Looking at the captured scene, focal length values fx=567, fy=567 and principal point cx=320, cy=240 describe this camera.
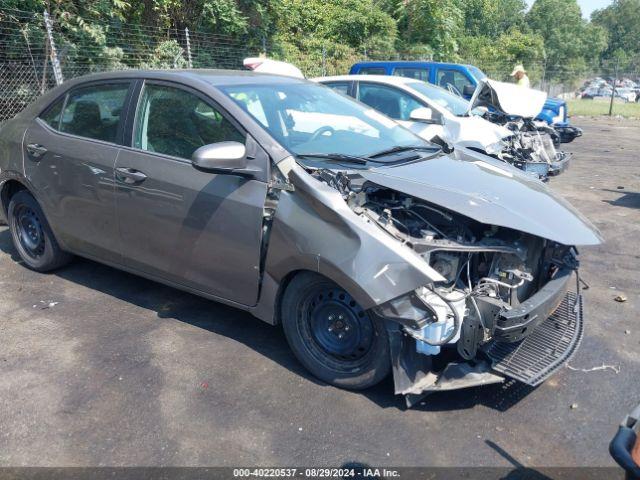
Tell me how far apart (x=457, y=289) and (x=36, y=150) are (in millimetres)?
3662

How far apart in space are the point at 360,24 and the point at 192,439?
2146cm

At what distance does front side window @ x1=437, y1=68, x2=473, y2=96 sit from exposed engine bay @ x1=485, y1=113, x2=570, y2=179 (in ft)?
10.5

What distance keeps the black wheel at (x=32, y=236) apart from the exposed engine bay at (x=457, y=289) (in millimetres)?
2924

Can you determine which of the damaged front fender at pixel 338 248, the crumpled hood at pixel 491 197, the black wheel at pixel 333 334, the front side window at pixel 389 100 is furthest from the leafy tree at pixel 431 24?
the black wheel at pixel 333 334

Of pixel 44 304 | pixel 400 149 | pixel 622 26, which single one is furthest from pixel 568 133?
pixel 622 26

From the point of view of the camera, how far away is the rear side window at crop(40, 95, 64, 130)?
477 cm

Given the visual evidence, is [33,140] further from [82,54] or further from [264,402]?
[82,54]

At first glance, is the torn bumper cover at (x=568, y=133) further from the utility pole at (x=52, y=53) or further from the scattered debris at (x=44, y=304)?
the scattered debris at (x=44, y=304)

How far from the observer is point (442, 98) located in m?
8.94

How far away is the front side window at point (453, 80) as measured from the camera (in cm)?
1230

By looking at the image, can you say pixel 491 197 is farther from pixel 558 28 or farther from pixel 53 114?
pixel 558 28

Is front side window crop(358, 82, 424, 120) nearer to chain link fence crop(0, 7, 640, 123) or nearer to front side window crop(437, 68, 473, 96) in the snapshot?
front side window crop(437, 68, 473, 96)

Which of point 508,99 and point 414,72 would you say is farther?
point 414,72

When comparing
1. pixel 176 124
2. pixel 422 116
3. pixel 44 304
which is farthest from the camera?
pixel 422 116
